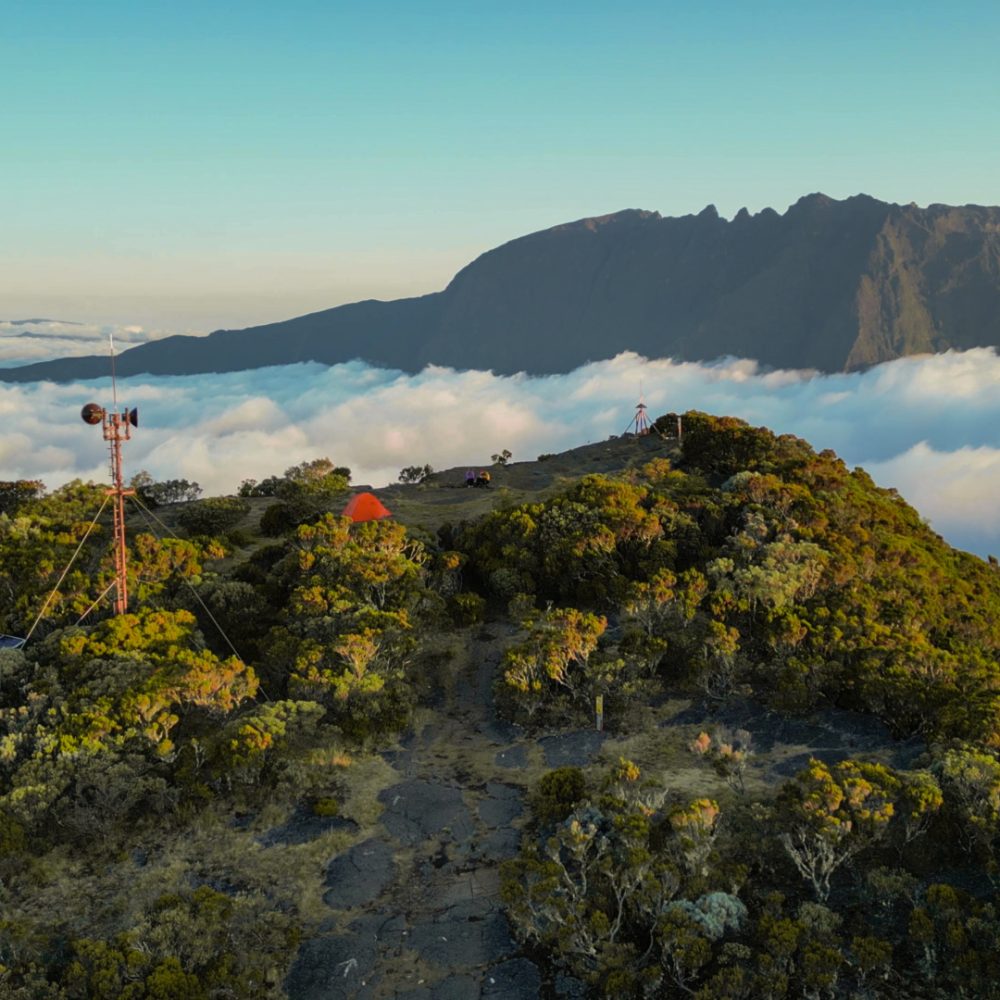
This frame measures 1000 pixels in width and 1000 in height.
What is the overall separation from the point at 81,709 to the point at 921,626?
101 ft

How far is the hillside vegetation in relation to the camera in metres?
16.6

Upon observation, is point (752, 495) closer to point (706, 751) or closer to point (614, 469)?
point (706, 751)

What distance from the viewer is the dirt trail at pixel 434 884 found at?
56.1 feet

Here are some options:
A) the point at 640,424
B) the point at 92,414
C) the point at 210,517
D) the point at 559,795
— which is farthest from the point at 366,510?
the point at 640,424

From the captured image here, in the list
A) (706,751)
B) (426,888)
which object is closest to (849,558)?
(706,751)

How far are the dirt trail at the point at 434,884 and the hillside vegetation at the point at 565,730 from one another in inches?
13.4

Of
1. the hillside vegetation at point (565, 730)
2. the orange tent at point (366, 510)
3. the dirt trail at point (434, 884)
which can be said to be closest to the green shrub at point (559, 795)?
the hillside vegetation at point (565, 730)

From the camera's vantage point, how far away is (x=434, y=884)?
797 inches

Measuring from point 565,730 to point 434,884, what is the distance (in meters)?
8.42

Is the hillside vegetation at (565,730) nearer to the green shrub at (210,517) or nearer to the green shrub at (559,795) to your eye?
the green shrub at (559,795)

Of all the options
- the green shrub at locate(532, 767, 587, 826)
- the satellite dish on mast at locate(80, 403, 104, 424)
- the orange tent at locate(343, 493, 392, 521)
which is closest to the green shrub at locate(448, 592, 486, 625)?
the green shrub at locate(532, 767, 587, 826)

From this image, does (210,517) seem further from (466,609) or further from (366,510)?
(466,609)

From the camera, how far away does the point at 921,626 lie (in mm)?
32500

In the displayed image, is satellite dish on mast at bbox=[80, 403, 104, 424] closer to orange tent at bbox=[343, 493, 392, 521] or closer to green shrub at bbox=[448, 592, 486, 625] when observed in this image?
green shrub at bbox=[448, 592, 486, 625]
